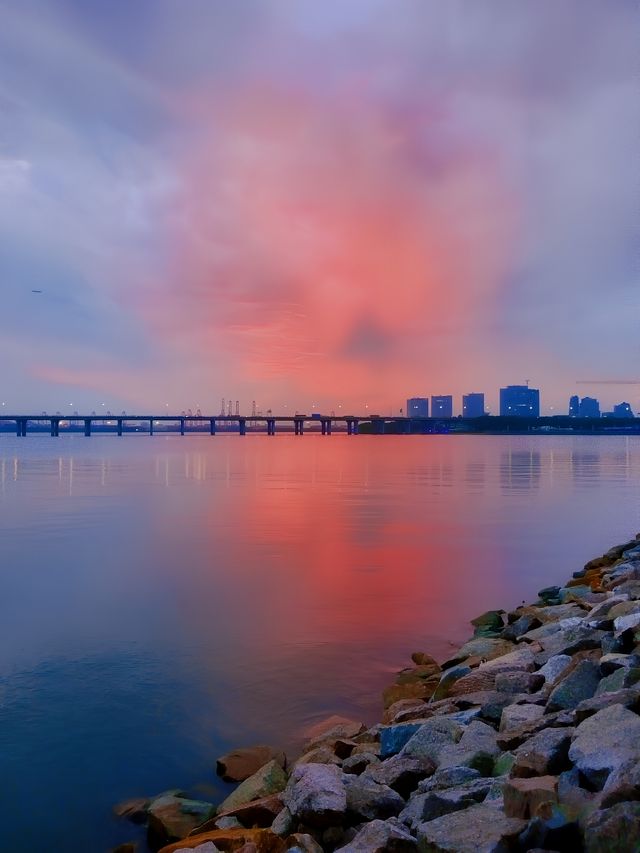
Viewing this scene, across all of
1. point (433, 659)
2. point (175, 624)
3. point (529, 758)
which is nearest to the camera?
point (529, 758)

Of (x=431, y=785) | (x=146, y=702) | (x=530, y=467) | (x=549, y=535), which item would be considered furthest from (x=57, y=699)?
(x=530, y=467)

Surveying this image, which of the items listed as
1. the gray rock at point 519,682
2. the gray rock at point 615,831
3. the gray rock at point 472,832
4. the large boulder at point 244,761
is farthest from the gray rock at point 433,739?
the gray rock at point 615,831

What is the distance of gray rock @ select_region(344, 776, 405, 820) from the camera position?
5074mm

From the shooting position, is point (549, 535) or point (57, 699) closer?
point (57, 699)

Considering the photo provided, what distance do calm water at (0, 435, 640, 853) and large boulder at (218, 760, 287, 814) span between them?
2.29ft

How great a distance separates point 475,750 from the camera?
5664 millimetres

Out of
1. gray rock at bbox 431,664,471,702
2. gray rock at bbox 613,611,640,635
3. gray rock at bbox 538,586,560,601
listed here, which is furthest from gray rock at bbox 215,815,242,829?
gray rock at bbox 538,586,560,601

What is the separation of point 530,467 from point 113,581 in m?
51.4

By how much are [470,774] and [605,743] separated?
1.06 meters

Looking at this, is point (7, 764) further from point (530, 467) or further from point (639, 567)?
point (530, 467)

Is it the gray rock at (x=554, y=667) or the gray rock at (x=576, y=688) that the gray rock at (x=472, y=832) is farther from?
the gray rock at (x=554, y=667)

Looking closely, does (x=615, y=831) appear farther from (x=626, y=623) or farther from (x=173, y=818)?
(x=626, y=623)

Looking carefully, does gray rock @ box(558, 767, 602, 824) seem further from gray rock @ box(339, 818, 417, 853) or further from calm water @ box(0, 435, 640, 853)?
calm water @ box(0, 435, 640, 853)

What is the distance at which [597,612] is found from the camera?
9.60 meters
